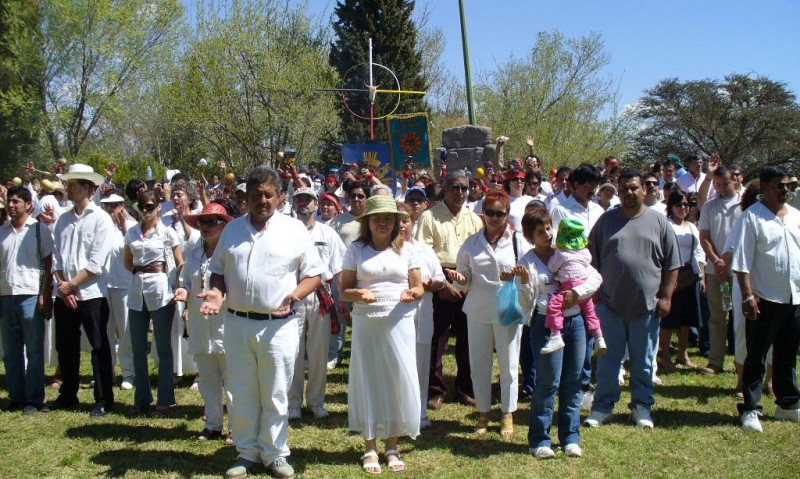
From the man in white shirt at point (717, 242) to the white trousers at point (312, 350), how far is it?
175 inches

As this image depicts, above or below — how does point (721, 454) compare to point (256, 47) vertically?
below

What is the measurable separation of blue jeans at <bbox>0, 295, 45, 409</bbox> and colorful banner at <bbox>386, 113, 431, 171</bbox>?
858 centimetres

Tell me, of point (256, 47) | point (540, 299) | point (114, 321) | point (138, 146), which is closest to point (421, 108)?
point (256, 47)

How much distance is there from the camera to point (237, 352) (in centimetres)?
519

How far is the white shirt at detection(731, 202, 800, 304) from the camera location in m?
6.33

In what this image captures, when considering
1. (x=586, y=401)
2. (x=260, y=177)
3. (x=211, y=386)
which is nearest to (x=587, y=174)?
(x=586, y=401)

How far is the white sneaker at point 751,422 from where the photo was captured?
6.26 meters

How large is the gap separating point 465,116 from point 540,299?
35.6 meters

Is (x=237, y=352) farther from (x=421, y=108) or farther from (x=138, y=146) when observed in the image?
(x=138, y=146)

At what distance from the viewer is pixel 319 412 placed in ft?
22.6

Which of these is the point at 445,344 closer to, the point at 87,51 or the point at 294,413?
the point at 294,413

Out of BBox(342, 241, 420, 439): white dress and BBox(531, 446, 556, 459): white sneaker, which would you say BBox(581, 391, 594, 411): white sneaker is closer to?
BBox(531, 446, 556, 459): white sneaker

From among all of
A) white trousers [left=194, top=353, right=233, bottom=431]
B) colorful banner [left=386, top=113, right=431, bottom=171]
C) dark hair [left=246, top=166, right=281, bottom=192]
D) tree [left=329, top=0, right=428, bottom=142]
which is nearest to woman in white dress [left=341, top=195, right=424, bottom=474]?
Result: dark hair [left=246, top=166, right=281, bottom=192]

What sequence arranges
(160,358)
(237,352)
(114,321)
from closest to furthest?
1. (237,352)
2. (160,358)
3. (114,321)
